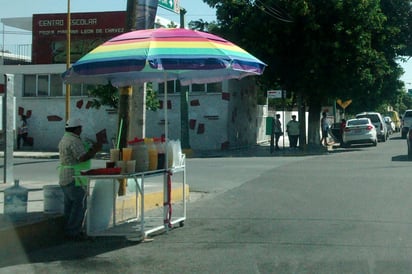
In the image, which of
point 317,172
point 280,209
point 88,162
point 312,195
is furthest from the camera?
point 317,172

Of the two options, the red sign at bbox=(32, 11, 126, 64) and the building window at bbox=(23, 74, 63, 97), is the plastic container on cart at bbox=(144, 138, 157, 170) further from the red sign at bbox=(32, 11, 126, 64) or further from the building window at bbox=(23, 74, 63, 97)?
the building window at bbox=(23, 74, 63, 97)

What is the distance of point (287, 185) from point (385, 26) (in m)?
18.8

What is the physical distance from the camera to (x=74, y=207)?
27.7ft

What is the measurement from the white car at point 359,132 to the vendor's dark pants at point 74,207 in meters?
23.5

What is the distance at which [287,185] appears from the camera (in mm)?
14148

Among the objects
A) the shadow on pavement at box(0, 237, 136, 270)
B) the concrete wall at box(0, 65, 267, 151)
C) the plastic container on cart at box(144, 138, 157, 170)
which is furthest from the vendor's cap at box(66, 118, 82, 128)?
the concrete wall at box(0, 65, 267, 151)

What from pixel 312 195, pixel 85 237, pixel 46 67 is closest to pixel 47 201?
pixel 85 237

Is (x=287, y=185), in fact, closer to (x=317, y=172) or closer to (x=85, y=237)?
(x=317, y=172)

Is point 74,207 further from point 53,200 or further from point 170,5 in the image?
point 170,5

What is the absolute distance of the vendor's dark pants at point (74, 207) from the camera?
8367mm

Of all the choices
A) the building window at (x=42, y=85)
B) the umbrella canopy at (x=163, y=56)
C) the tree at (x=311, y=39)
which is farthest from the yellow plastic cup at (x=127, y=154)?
the building window at (x=42, y=85)

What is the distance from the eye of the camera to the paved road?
6.90m

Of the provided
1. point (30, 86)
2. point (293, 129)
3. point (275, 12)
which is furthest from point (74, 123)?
point (30, 86)

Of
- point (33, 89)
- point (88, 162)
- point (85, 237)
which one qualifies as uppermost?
point (33, 89)
